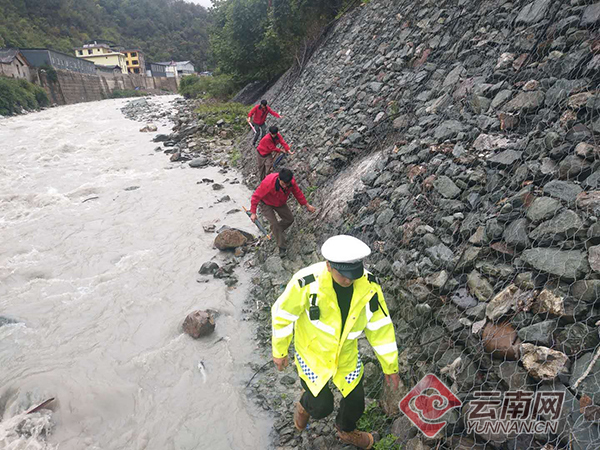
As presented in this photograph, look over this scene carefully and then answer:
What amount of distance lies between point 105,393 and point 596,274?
448 cm

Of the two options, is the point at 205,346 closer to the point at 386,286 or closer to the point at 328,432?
the point at 328,432

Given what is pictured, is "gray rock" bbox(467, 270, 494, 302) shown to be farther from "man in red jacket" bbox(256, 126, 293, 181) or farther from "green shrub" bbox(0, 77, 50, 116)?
"green shrub" bbox(0, 77, 50, 116)

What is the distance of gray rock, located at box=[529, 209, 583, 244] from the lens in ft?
8.21

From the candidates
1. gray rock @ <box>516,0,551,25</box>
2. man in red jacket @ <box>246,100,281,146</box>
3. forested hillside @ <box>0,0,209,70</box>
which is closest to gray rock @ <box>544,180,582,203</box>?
gray rock @ <box>516,0,551,25</box>

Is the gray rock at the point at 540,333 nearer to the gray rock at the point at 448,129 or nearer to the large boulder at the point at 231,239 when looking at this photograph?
the gray rock at the point at 448,129

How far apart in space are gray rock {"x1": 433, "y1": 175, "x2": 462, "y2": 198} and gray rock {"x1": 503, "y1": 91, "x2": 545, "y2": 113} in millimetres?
1078

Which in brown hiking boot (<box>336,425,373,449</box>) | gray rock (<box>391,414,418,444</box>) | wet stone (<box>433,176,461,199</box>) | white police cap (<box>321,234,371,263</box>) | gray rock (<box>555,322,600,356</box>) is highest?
white police cap (<box>321,234,371,263</box>)

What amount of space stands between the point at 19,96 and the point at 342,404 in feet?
110

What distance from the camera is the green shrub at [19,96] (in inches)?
944

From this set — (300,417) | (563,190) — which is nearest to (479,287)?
(563,190)

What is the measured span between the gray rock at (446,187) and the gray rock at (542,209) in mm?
829

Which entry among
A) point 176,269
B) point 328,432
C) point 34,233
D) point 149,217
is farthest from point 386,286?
point 34,233

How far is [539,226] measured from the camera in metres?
2.69

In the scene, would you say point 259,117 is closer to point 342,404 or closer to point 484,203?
point 484,203
